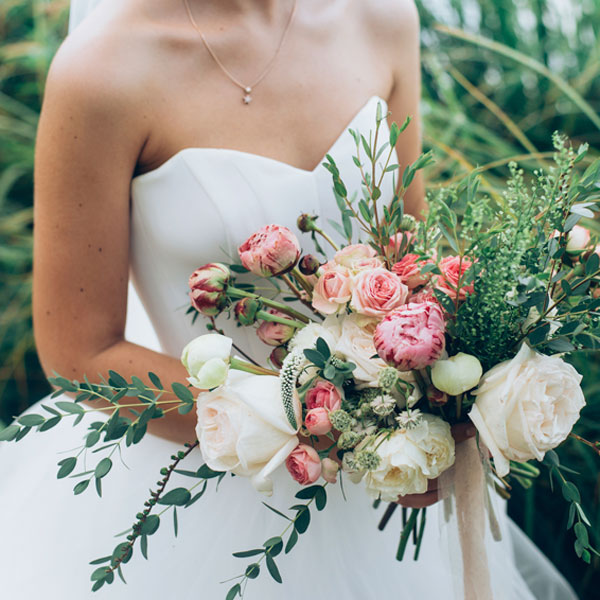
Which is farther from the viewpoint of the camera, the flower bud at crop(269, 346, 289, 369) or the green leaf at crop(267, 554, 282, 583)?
the flower bud at crop(269, 346, 289, 369)

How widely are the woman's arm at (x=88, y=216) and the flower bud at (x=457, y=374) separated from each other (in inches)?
21.5

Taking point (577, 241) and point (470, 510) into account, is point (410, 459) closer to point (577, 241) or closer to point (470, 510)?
point (470, 510)

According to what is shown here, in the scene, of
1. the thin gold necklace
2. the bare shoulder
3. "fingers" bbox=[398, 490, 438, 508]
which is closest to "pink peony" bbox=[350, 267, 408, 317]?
"fingers" bbox=[398, 490, 438, 508]

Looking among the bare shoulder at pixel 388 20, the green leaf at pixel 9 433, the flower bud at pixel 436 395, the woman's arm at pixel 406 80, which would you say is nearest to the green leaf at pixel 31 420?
the green leaf at pixel 9 433

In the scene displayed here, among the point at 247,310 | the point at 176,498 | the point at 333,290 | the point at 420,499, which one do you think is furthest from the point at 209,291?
the point at 420,499

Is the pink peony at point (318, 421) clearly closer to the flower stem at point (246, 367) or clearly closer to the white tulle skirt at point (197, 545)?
the flower stem at point (246, 367)

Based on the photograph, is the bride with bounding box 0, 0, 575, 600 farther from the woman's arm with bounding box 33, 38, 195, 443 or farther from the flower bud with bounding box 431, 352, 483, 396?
the flower bud with bounding box 431, 352, 483, 396

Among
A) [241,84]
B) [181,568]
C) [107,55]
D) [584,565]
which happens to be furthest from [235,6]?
[584,565]

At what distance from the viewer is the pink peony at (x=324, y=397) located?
32.6 inches

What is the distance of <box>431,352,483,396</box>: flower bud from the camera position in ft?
2.62

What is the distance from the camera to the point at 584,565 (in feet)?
6.42

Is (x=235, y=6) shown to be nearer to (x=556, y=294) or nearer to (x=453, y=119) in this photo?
(x=556, y=294)

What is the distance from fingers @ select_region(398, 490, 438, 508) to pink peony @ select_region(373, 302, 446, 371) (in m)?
0.35

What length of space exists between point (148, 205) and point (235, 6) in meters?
0.46
